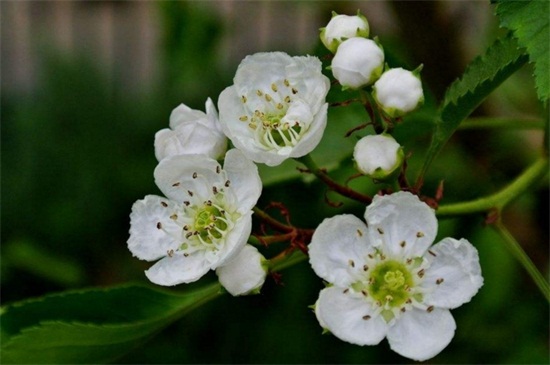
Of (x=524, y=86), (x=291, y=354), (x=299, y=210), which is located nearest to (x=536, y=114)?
(x=524, y=86)

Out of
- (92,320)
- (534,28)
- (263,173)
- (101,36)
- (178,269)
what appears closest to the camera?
(534,28)

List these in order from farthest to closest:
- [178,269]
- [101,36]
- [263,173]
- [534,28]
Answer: [101,36]
[263,173]
[178,269]
[534,28]

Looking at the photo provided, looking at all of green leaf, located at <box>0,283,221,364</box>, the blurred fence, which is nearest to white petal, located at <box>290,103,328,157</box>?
green leaf, located at <box>0,283,221,364</box>

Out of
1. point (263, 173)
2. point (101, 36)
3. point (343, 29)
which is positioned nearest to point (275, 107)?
point (343, 29)

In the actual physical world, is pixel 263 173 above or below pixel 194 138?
below

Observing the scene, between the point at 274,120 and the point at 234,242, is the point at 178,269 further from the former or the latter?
the point at 274,120

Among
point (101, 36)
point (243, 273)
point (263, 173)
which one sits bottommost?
point (101, 36)

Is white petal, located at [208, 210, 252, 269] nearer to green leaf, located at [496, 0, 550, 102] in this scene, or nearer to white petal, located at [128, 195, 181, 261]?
white petal, located at [128, 195, 181, 261]
